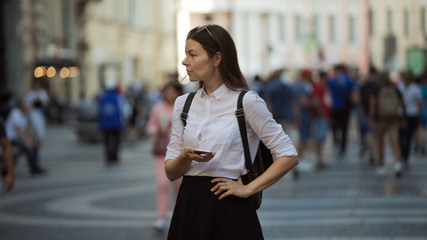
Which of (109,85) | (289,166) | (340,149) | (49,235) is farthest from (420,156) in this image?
(289,166)

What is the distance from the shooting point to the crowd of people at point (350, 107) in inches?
601

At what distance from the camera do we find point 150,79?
6206 cm

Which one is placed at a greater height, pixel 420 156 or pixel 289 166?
pixel 289 166

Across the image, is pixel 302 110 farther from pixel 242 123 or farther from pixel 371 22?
pixel 371 22

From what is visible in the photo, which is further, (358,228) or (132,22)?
(132,22)

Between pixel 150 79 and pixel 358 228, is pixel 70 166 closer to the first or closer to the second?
pixel 358 228

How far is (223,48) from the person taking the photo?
424 cm

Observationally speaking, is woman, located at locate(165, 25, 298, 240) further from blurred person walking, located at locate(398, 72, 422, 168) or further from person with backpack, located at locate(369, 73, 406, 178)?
blurred person walking, located at locate(398, 72, 422, 168)

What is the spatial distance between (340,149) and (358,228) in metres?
10.2

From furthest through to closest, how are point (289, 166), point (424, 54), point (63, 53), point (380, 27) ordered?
point (380, 27), point (63, 53), point (424, 54), point (289, 166)

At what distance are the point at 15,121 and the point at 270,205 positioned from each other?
7.02 meters

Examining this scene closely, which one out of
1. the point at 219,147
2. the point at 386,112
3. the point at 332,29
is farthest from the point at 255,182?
the point at 332,29

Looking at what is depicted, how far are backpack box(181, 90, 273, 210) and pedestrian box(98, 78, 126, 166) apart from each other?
15.4 metres

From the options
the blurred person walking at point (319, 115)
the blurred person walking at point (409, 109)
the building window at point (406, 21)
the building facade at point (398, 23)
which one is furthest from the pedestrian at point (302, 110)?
the building window at point (406, 21)
